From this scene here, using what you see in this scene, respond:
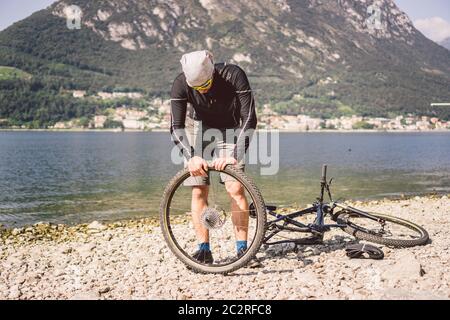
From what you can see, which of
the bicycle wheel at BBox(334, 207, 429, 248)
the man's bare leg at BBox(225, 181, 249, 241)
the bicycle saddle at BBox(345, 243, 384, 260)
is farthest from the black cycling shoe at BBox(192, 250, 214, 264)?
the bicycle wheel at BBox(334, 207, 429, 248)

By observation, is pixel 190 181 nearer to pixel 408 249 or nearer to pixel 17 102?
pixel 408 249

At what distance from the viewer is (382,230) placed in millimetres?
6246

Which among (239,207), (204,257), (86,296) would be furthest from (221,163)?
(86,296)

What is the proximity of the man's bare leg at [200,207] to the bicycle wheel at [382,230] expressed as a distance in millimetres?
2159

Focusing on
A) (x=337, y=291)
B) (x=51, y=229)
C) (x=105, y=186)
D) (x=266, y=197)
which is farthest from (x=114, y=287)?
(x=105, y=186)

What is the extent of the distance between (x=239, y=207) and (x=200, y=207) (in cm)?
47

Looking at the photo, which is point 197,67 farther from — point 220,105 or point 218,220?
point 218,220

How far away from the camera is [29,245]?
25.9 ft

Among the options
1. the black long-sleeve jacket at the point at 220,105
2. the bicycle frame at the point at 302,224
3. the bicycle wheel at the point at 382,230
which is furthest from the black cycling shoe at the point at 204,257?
the bicycle wheel at the point at 382,230

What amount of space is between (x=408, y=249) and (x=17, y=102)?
18534 cm

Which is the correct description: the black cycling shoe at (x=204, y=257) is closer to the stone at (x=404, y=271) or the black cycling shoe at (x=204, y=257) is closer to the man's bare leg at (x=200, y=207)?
the man's bare leg at (x=200, y=207)

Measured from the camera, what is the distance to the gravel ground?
4145 mm

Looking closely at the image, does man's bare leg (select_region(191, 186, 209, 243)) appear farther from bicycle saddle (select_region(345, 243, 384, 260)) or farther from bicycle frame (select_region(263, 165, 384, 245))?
bicycle saddle (select_region(345, 243, 384, 260))

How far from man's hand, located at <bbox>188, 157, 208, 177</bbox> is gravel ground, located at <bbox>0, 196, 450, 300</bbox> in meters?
1.15
